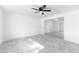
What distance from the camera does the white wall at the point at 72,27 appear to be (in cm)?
393

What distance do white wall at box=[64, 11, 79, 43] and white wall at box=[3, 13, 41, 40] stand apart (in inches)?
140

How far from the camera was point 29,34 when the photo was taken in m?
6.56

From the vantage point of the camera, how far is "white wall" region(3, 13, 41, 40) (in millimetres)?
4692

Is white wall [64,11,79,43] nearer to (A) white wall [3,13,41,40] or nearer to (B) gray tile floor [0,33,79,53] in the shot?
(B) gray tile floor [0,33,79,53]

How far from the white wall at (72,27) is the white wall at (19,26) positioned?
355 cm

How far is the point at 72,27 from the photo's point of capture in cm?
420

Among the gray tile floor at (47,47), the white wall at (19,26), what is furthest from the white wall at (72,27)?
the white wall at (19,26)

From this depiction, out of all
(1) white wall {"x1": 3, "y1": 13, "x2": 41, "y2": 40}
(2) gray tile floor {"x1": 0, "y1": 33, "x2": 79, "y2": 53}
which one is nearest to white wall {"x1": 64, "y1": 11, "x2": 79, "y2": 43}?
(2) gray tile floor {"x1": 0, "y1": 33, "x2": 79, "y2": 53}
